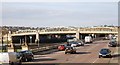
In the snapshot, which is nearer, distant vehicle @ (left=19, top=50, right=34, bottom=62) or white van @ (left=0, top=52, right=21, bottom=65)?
white van @ (left=0, top=52, right=21, bottom=65)

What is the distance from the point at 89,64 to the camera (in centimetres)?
3688

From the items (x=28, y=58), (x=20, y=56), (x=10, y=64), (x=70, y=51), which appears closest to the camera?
(x=10, y=64)

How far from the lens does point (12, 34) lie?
16262cm

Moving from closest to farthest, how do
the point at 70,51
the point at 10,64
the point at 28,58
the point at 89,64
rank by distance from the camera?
the point at 10,64 → the point at 89,64 → the point at 28,58 → the point at 70,51

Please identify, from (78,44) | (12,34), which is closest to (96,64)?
(78,44)

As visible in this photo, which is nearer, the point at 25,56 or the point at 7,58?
the point at 7,58

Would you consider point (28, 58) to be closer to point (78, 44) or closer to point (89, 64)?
point (89, 64)

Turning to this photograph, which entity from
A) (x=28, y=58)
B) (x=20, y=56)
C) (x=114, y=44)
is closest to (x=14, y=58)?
(x=20, y=56)

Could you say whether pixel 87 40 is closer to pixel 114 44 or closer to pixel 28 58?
pixel 114 44

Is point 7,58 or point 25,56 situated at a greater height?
point 7,58

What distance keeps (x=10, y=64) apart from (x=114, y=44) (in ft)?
168

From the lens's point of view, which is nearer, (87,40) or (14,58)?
(14,58)

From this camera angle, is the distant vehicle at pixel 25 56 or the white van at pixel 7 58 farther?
the distant vehicle at pixel 25 56

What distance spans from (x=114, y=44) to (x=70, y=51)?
25684 mm
